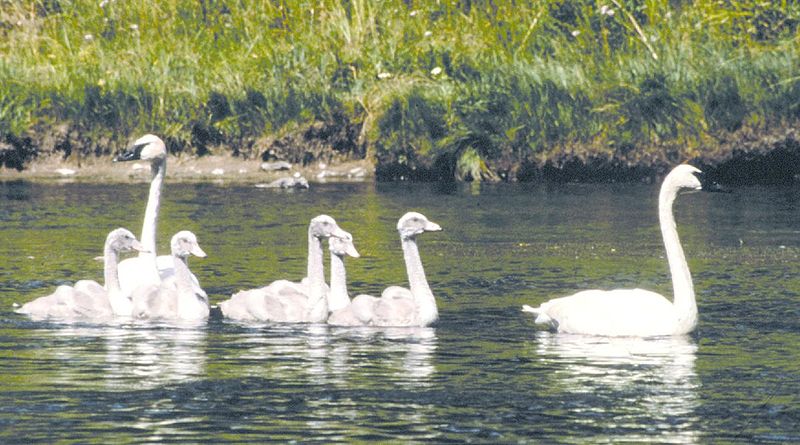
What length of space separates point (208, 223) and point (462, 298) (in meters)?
6.06

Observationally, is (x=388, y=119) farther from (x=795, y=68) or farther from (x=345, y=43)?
(x=795, y=68)

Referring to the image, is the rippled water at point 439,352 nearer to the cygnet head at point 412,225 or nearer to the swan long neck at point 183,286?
the swan long neck at point 183,286

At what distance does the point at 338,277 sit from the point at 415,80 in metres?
12.1

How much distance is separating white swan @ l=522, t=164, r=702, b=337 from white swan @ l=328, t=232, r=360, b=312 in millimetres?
1726

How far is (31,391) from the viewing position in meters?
10.4

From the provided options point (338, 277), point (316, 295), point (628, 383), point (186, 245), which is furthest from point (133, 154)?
point (628, 383)

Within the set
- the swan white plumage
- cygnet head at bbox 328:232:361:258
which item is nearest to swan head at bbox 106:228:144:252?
the swan white plumage

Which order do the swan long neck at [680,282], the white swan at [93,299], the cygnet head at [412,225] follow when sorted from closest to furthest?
the swan long neck at [680,282] < the white swan at [93,299] < the cygnet head at [412,225]

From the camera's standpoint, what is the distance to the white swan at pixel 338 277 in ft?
45.8

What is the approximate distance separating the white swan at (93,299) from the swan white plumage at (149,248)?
15.9 inches

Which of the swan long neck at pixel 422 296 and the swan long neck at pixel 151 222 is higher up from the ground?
the swan long neck at pixel 151 222

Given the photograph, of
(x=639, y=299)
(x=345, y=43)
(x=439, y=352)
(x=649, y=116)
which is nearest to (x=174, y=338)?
(x=439, y=352)

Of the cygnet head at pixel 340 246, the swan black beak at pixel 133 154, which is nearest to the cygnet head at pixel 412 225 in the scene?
the cygnet head at pixel 340 246

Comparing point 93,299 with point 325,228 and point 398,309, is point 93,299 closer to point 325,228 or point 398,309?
point 325,228
